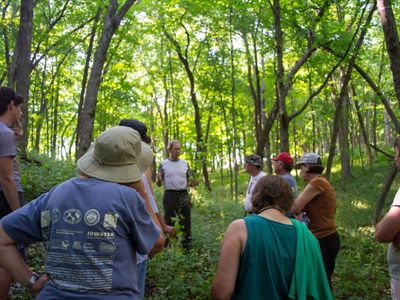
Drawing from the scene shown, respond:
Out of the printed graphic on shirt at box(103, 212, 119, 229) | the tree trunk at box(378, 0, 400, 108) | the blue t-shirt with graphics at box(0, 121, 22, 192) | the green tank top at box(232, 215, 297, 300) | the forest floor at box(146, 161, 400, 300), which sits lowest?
the forest floor at box(146, 161, 400, 300)

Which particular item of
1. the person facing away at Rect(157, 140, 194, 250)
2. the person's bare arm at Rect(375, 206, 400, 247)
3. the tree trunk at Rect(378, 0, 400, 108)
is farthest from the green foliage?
the tree trunk at Rect(378, 0, 400, 108)

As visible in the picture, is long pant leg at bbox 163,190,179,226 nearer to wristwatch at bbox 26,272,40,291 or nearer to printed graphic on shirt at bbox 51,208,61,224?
wristwatch at bbox 26,272,40,291

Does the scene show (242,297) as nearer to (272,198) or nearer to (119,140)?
(272,198)

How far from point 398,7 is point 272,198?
1773cm

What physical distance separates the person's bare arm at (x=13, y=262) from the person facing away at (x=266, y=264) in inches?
41.2

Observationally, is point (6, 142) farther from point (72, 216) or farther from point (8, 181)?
point (72, 216)

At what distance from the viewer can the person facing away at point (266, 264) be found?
2545 mm

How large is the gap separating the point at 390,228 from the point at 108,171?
88.0 inches

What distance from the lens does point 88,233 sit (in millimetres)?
2096

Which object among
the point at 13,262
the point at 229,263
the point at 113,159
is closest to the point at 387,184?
the point at 229,263

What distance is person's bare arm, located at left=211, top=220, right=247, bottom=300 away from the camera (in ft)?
8.38

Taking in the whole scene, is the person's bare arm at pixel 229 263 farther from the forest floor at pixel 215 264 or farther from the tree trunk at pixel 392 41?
the tree trunk at pixel 392 41

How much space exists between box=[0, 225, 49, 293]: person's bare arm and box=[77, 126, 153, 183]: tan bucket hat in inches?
20.9

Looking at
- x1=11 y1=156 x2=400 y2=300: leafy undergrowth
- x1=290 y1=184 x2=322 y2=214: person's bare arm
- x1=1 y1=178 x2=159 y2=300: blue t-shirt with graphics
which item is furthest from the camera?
x1=11 y1=156 x2=400 y2=300: leafy undergrowth
